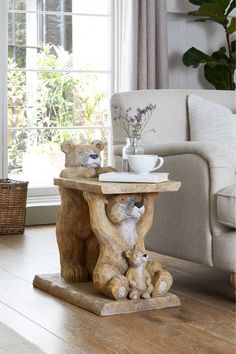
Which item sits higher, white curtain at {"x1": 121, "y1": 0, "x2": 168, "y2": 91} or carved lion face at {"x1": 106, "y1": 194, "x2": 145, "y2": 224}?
white curtain at {"x1": 121, "y1": 0, "x2": 168, "y2": 91}

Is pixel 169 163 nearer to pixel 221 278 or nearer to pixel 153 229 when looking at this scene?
pixel 153 229

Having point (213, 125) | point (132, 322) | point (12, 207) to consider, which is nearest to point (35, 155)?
point (12, 207)

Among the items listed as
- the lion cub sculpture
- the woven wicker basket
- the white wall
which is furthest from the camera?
the white wall

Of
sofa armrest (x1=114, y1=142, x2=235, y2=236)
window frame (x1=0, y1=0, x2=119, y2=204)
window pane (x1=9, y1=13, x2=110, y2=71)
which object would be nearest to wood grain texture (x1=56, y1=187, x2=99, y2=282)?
sofa armrest (x1=114, y1=142, x2=235, y2=236)

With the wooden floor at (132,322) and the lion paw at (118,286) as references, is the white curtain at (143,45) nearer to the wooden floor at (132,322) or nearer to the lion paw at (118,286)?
the wooden floor at (132,322)

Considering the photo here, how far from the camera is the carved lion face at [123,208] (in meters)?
3.13

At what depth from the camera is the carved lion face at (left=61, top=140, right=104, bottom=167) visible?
3.44m

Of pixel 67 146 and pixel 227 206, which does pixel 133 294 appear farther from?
pixel 67 146

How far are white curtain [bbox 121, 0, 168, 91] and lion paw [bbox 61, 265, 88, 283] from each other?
222 cm

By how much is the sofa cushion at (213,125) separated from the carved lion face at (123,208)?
2.70 ft

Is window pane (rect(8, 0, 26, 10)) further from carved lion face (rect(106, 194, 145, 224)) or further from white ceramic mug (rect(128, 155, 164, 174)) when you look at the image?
carved lion face (rect(106, 194, 145, 224))

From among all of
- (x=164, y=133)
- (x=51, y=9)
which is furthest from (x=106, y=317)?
(x=51, y=9)

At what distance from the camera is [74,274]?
3445 mm

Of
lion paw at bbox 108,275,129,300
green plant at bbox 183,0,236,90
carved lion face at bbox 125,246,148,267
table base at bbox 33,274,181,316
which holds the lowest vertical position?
table base at bbox 33,274,181,316
